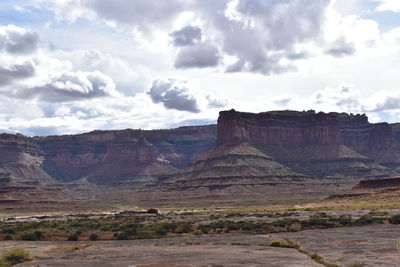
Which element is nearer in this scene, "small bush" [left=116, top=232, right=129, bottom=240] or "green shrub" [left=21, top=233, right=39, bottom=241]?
"small bush" [left=116, top=232, right=129, bottom=240]

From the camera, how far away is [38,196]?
639ft

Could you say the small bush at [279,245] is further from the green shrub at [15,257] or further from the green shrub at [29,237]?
the green shrub at [29,237]

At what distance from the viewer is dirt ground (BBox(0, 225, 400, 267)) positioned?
3300 centimetres

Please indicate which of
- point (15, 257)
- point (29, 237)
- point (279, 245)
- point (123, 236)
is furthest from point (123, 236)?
point (15, 257)

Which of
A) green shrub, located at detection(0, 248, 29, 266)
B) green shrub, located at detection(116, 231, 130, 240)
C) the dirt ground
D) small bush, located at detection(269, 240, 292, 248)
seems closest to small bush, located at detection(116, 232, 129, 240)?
green shrub, located at detection(116, 231, 130, 240)

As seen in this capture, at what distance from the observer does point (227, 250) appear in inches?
1561

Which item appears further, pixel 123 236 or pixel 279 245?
pixel 123 236

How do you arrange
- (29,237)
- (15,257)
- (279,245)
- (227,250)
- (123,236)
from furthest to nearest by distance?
(29,237)
(123,236)
(279,245)
(227,250)
(15,257)

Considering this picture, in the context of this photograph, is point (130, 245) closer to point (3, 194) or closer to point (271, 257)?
point (271, 257)

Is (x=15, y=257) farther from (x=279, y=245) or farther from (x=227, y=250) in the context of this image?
(x=279, y=245)

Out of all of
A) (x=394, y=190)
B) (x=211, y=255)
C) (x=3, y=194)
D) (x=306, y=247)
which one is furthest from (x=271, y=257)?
(x=3, y=194)

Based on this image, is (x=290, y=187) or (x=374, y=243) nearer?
(x=374, y=243)

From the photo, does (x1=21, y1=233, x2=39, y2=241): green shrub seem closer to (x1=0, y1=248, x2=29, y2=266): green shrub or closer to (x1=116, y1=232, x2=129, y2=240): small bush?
(x1=116, y1=232, x2=129, y2=240): small bush

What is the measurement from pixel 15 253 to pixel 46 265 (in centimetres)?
369
